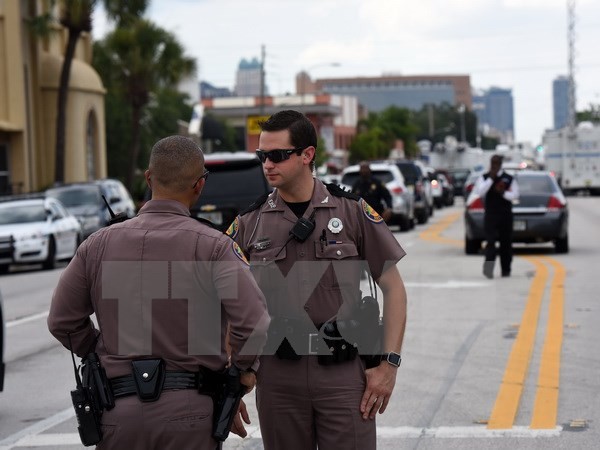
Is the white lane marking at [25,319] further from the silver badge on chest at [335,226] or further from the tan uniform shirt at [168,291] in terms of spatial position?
the tan uniform shirt at [168,291]

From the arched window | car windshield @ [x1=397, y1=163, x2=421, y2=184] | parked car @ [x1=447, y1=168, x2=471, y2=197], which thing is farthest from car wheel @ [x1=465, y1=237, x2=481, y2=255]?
parked car @ [x1=447, y1=168, x2=471, y2=197]

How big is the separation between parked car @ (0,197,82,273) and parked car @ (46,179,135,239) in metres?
3.23

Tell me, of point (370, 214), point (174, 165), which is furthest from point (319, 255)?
point (174, 165)

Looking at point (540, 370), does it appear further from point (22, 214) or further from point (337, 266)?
point (22, 214)

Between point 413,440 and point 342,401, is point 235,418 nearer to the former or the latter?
point 342,401

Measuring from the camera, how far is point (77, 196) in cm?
3372

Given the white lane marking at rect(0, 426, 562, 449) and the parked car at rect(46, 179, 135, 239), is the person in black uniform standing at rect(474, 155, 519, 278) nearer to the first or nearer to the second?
the white lane marking at rect(0, 426, 562, 449)

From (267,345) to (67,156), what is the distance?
1732 inches

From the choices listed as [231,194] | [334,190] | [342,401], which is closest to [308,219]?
[334,190]

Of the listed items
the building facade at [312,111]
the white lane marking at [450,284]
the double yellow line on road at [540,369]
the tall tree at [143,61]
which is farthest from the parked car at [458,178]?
the double yellow line on road at [540,369]

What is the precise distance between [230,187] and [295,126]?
1273 cm

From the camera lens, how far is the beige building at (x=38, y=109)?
1721 inches

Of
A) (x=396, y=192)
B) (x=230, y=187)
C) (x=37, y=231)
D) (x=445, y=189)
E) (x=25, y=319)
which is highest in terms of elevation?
(x=230, y=187)

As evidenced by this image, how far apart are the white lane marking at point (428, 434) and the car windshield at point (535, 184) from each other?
15742mm
